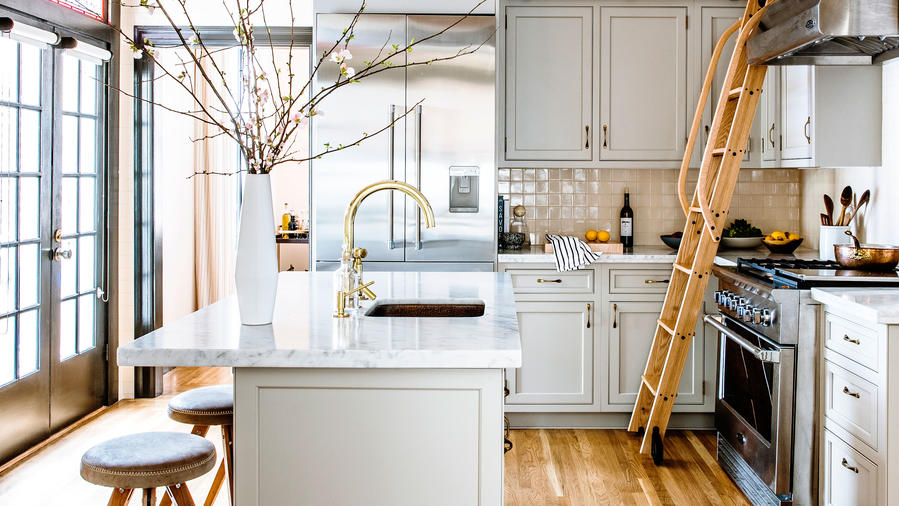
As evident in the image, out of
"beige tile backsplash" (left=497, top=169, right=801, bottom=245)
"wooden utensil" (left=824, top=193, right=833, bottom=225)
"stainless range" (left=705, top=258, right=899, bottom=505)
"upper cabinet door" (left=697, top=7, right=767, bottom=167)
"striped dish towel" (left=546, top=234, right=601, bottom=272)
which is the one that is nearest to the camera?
"stainless range" (left=705, top=258, right=899, bottom=505)

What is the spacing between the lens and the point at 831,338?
276 cm

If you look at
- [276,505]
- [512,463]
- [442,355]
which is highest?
[442,355]

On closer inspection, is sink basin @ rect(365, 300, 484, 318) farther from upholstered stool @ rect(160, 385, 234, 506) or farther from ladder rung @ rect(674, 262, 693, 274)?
ladder rung @ rect(674, 262, 693, 274)

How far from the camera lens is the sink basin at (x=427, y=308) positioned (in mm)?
2506

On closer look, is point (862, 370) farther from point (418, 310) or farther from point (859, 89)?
point (859, 89)

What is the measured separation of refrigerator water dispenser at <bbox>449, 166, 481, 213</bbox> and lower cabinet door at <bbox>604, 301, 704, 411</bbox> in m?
0.89

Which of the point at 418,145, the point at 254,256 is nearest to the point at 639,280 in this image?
the point at 418,145

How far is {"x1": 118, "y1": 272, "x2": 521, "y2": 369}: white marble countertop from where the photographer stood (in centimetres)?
164

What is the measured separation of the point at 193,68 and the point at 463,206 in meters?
3.03

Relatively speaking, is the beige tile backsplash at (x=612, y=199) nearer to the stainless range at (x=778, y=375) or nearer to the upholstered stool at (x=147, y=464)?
the stainless range at (x=778, y=375)

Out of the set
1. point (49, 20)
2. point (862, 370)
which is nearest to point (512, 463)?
point (862, 370)

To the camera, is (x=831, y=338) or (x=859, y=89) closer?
(x=831, y=338)

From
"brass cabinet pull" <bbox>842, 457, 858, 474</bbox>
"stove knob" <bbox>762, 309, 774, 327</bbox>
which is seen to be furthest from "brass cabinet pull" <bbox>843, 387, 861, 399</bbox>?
"stove knob" <bbox>762, 309, 774, 327</bbox>

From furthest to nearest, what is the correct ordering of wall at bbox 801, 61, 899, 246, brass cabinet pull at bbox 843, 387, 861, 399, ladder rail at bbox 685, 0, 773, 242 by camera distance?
wall at bbox 801, 61, 899, 246, ladder rail at bbox 685, 0, 773, 242, brass cabinet pull at bbox 843, 387, 861, 399
